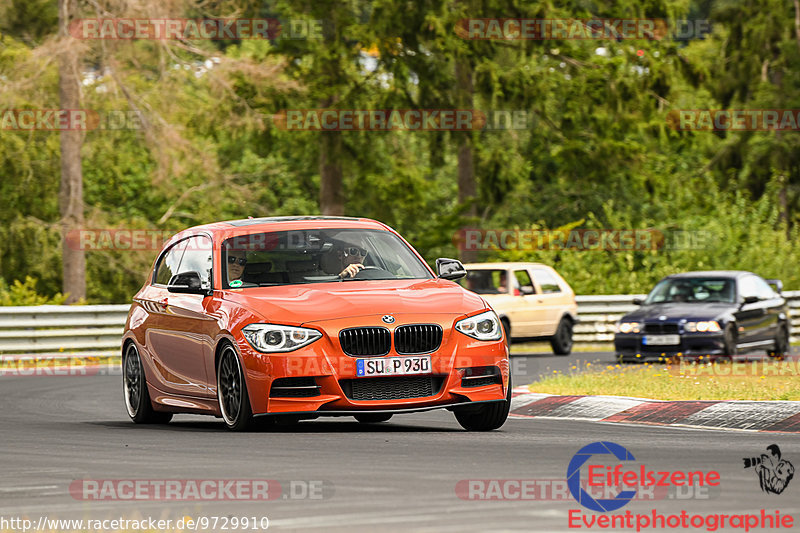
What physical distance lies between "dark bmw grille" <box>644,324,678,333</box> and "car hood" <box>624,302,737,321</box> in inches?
5.6

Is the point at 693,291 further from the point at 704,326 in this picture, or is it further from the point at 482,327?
the point at 482,327

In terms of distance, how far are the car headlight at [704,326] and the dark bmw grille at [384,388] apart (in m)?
12.4

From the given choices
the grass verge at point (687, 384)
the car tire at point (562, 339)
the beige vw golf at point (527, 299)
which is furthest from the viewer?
the car tire at point (562, 339)

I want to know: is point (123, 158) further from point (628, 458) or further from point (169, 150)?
point (628, 458)

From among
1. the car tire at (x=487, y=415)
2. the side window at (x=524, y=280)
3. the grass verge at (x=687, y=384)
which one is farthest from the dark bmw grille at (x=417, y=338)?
the side window at (x=524, y=280)

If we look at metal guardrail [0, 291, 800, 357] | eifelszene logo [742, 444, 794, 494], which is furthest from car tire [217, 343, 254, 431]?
metal guardrail [0, 291, 800, 357]

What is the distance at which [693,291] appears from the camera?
24453 millimetres

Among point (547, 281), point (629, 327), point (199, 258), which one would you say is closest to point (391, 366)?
point (199, 258)

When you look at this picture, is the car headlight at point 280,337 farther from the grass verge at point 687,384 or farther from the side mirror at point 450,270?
the grass verge at point 687,384

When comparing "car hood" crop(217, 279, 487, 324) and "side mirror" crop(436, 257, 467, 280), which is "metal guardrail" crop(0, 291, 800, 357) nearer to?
"side mirror" crop(436, 257, 467, 280)

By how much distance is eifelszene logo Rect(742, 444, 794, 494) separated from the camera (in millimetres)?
8198

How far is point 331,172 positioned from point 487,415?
1072 inches

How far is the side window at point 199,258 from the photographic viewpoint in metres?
12.5

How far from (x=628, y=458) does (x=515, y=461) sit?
0.70 m
